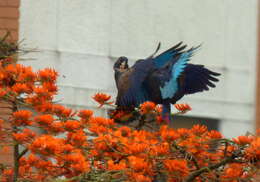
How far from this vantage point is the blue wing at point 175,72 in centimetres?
504

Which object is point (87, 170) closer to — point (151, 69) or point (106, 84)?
point (151, 69)

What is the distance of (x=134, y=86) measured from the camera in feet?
16.5

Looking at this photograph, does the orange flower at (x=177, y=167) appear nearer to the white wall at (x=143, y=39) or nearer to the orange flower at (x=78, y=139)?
the orange flower at (x=78, y=139)

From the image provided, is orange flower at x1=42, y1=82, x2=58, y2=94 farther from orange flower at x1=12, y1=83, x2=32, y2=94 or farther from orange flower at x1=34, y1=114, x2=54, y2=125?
orange flower at x1=34, y1=114, x2=54, y2=125

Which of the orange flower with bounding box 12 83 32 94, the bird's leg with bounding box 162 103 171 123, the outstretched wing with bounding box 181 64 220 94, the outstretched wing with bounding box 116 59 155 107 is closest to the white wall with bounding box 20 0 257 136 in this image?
the outstretched wing with bounding box 181 64 220 94

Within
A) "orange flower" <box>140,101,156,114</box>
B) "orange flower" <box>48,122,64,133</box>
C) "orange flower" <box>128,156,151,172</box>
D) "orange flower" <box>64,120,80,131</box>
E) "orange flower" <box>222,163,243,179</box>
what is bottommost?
"orange flower" <box>222,163,243,179</box>

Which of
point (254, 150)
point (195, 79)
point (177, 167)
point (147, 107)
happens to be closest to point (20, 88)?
point (147, 107)

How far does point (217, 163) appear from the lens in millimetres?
4363

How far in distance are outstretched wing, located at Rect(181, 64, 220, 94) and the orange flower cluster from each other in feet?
1.52

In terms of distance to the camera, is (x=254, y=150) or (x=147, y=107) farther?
(x=147, y=107)

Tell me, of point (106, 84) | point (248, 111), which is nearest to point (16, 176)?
point (106, 84)

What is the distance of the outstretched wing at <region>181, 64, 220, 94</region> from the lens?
17.2 feet

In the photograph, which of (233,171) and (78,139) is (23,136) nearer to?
(78,139)

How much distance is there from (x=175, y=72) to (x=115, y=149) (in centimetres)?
91
